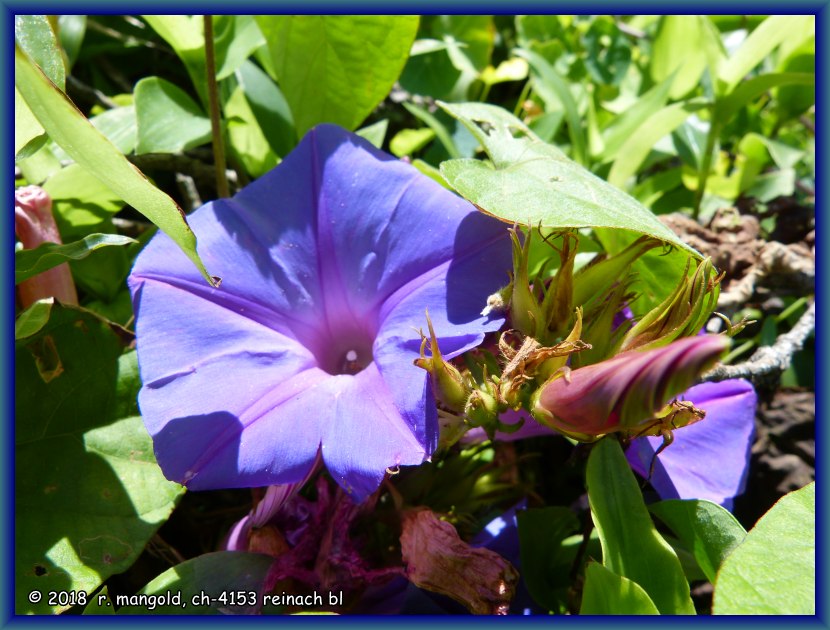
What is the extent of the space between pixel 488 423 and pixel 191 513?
0.49m

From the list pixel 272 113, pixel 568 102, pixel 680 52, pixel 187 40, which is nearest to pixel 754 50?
pixel 680 52

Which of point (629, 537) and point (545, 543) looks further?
point (545, 543)

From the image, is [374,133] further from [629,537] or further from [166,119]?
[629,537]

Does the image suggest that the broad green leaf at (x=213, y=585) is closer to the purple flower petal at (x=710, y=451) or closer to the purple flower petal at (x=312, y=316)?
the purple flower petal at (x=312, y=316)

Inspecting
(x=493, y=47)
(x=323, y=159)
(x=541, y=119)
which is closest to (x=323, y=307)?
(x=323, y=159)

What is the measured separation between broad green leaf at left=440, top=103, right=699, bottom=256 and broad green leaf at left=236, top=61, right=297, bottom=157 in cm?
41

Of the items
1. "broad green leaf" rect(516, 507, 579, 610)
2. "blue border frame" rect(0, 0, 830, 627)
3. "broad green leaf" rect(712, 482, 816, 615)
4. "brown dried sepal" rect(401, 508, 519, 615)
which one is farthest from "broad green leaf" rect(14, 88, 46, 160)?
"broad green leaf" rect(712, 482, 816, 615)

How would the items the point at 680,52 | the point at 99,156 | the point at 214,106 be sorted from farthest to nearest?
the point at 680,52
the point at 214,106
the point at 99,156

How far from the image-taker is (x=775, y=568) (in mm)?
744

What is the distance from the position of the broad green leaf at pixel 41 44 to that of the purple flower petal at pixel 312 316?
8.8 inches

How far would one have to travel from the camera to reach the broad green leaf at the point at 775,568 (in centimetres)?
72

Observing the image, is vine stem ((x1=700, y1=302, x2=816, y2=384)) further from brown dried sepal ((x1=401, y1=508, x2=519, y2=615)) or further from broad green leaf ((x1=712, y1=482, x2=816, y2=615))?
brown dried sepal ((x1=401, y1=508, x2=519, y2=615))

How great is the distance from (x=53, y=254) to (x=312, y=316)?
1.04 feet

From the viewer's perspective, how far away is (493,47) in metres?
1.72
